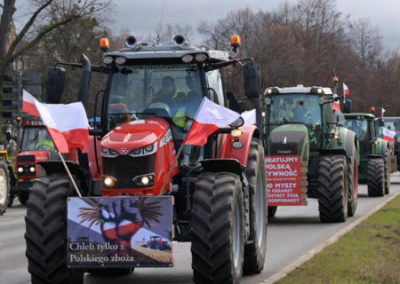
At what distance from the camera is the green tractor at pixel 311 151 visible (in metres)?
19.1

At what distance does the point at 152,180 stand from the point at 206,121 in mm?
819

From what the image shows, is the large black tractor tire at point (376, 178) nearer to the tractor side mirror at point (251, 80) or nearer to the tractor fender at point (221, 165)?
the tractor side mirror at point (251, 80)

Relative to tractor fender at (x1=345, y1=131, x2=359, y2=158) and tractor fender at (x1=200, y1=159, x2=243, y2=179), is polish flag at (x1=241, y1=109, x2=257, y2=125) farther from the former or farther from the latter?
tractor fender at (x1=345, y1=131, x2=359, y2=158)

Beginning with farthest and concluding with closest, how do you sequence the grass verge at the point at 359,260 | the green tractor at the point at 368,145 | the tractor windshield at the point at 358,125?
the tractor windshield at the point at 358,125 → the green tractor at the point at 368,145 → the grass verge at the point at 359,260

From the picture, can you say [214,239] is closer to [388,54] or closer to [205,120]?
[205,120]

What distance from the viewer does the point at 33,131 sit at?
27.7 metres

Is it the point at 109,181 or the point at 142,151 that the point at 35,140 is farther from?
the point at 142,151

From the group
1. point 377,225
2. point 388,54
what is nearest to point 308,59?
point 388,54

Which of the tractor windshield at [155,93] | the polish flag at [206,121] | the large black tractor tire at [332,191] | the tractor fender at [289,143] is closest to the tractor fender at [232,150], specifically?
the tractor windshield at [155,93]

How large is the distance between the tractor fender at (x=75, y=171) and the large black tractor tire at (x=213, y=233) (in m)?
1.36

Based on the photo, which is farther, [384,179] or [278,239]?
[384,179]

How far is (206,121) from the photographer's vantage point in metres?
10.0

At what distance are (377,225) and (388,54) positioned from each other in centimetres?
8846

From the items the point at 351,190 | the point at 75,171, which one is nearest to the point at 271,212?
the point at 351,190
